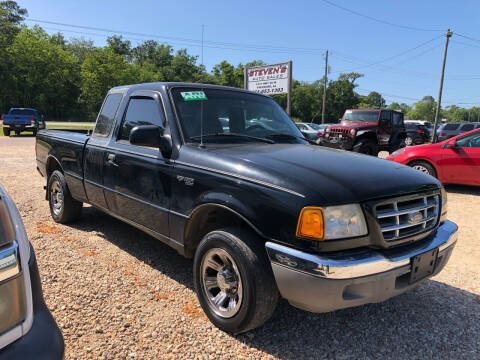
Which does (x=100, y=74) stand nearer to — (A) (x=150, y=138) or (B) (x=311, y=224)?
(A) (x=150, y=138)

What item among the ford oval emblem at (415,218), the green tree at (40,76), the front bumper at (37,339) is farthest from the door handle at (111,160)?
the green tree at (40,76)

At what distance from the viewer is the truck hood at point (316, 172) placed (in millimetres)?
2174

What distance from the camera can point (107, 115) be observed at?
410 cm

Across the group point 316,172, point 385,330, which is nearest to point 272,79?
point 316,172

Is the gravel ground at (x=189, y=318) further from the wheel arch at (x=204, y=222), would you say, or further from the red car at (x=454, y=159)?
the red car at (x=454, y=159)

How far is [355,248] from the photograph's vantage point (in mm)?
2172

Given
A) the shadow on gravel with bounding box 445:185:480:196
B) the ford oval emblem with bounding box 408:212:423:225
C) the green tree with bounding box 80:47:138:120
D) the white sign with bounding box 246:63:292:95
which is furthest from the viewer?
the green tree with bounding box 80:47:138:120

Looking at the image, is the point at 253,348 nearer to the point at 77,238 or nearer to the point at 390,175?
the point at 390,175

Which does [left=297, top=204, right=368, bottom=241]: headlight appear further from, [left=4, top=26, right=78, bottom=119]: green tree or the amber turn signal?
[left=4, top=26, right=78, bottom=119]: green tree

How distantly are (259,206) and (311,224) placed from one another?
1.19 feet

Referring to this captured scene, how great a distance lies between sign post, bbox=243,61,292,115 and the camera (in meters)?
12.9

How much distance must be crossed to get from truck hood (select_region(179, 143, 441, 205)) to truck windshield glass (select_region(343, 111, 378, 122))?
36.0 ft

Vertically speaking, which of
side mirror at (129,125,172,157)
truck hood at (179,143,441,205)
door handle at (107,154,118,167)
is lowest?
door handle at (107,154,118,167)

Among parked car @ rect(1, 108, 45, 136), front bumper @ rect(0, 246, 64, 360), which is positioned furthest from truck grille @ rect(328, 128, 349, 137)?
parked car @ rect(1, 108, 45, 136)
